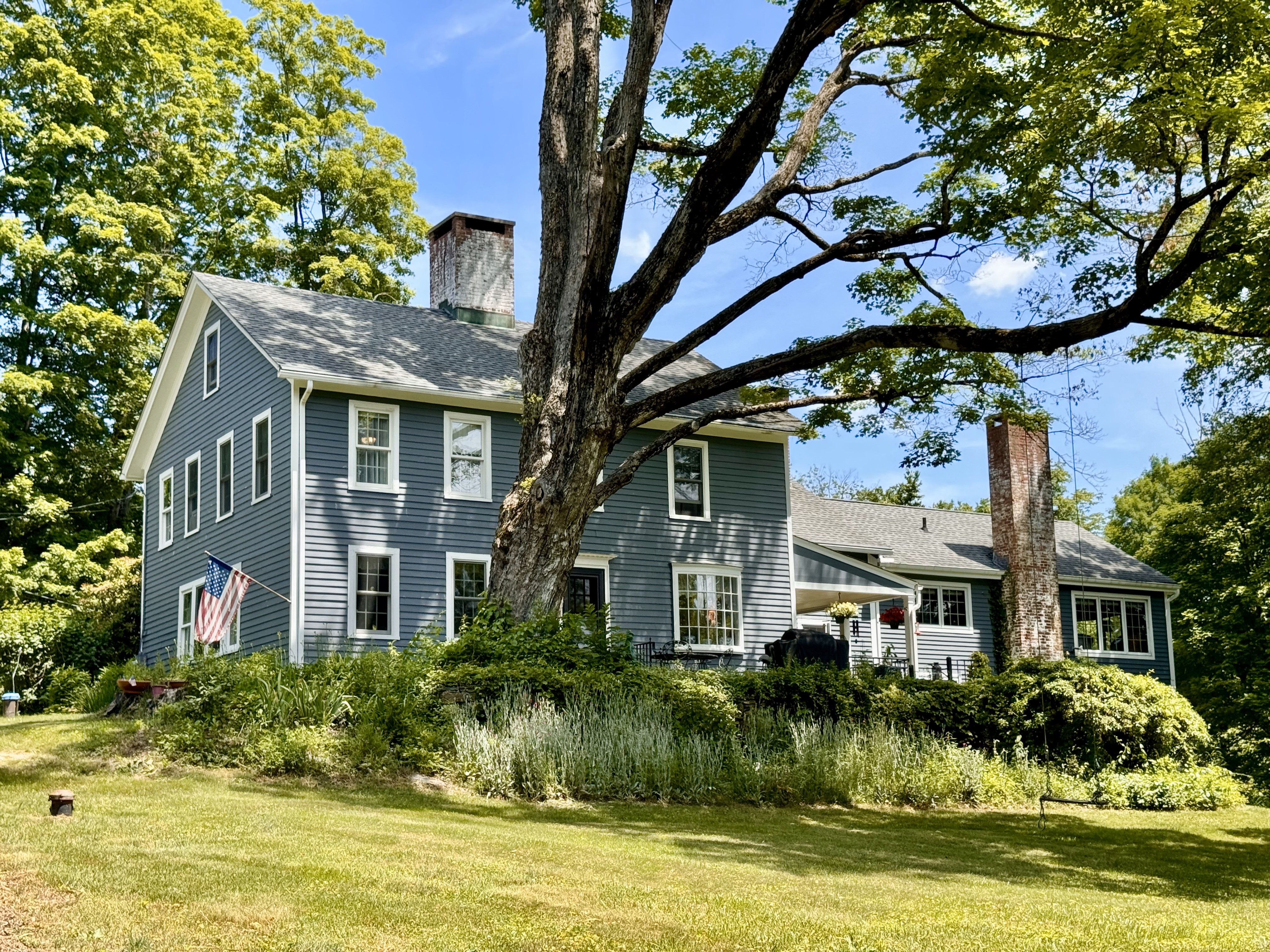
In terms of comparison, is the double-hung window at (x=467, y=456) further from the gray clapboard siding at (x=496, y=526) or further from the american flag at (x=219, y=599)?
the american flag at (x=219, y=599)

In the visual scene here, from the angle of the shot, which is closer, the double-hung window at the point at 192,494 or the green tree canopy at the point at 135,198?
the double-hung window at the point at 192,494

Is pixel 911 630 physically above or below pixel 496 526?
below

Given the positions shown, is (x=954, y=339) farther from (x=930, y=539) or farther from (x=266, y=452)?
(x=930, y=539)

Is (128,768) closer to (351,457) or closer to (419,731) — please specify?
(419,731)

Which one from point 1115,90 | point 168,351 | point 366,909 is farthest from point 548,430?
point 168,351

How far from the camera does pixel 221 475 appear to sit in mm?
23578

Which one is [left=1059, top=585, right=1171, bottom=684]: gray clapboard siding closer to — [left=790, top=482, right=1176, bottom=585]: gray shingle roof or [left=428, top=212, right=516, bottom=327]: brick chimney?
[left=790, top=482, right=1176, bottom=585]: gray shingle roof

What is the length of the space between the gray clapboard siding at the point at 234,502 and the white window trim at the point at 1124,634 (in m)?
19.7

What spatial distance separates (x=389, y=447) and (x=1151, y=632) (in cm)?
2128

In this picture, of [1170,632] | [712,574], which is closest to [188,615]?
[712,574]

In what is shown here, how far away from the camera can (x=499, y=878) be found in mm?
8148

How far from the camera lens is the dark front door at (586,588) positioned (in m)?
22.9

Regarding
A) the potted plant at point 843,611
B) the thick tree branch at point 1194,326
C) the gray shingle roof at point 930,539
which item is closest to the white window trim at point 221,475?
the potted plant at point 843,611

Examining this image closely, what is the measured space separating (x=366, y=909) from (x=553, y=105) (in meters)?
13.1
